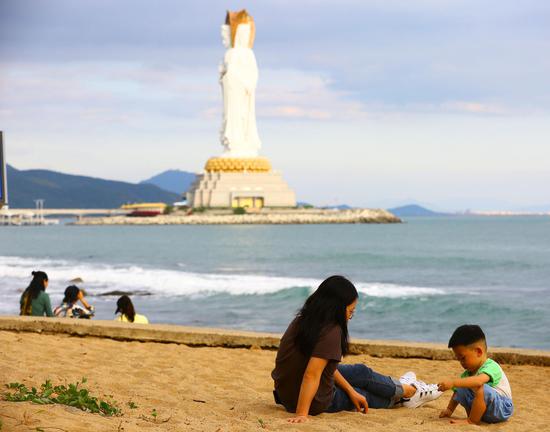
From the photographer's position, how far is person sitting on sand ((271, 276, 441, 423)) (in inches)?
196

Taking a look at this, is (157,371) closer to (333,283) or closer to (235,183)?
(333,283)

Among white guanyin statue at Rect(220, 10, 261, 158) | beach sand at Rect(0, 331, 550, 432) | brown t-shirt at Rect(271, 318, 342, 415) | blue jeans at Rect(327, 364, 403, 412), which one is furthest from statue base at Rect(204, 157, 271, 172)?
brown t-shirt at Rect(271, 318, 342, 415)

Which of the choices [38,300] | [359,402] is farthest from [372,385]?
[38,300]

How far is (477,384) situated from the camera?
5.21m

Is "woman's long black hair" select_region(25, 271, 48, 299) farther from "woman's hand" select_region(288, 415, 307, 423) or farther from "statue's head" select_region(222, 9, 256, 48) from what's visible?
"statue's head" select_region(222, 9, 256, 48)

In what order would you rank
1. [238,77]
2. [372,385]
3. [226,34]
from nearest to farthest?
[372,385] → [238,77] → [226,34]

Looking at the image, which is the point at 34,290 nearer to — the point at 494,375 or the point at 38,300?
the point at 38,300

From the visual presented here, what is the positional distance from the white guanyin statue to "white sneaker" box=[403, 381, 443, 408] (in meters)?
71.3

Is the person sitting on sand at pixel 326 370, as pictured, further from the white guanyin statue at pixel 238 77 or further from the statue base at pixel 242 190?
the statue base at pixel 242 190

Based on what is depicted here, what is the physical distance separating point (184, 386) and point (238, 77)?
7063 centimetres

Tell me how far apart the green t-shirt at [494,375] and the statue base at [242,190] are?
75841 millimetres

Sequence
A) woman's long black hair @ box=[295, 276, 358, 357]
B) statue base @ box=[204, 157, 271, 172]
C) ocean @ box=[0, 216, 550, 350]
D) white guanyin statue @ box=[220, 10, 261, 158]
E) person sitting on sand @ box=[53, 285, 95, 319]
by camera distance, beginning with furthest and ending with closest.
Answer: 1. statue base @ box=[204, 157, 271, 172]
2. white guanyin statue @ box=[220, 10, 261, 158]
3. ocean @ box=[0, 216, 550, 350]
4. person sitting on sand @ box=[53, 285, 95, 319]
5. woman's long black hair @ box=[295, 276, 358, 357]

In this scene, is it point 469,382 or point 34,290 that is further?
point 34,290

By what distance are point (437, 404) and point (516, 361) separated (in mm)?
1687
